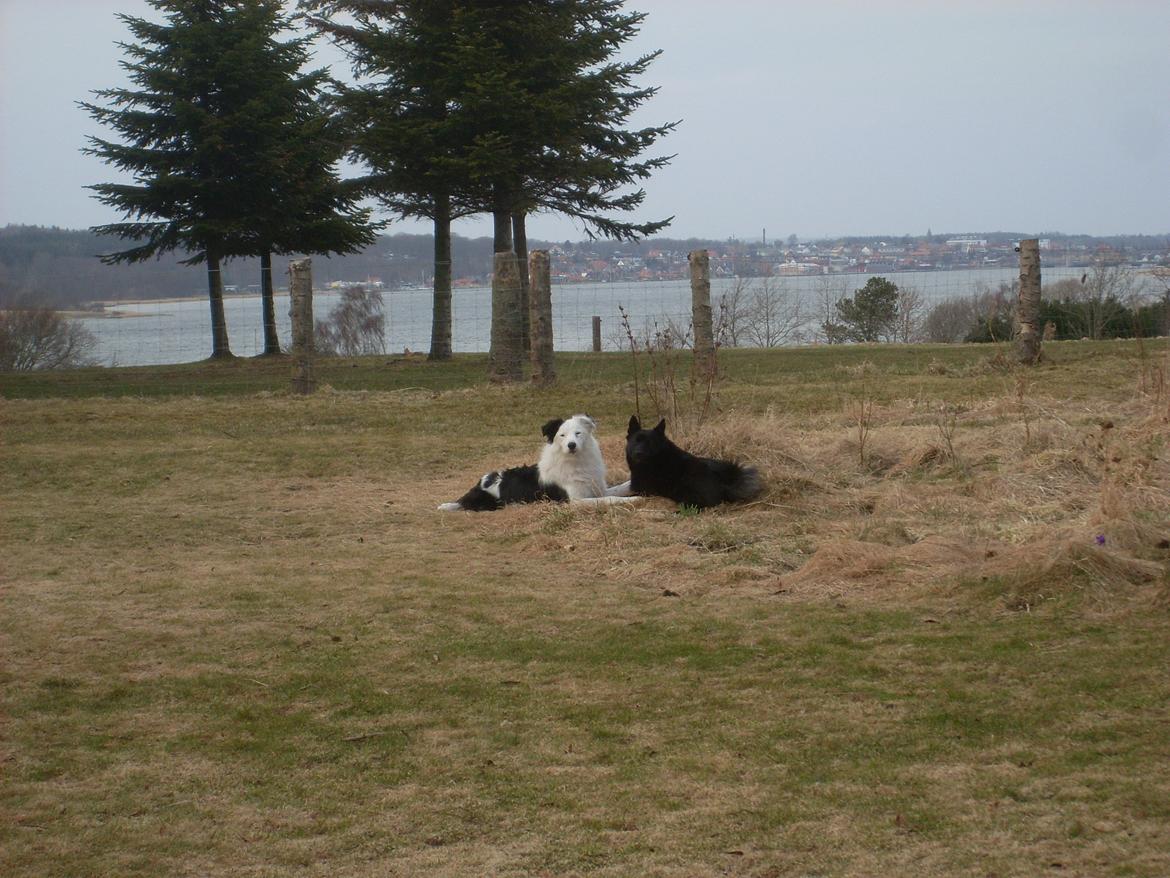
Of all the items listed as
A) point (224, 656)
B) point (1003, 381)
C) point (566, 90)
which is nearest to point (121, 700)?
point (224, 656)

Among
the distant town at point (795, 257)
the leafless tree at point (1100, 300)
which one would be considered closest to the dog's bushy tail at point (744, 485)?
the distant town at point (795, 257)

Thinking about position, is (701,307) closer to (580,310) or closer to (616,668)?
(616,668)

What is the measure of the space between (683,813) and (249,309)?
31.5 metres

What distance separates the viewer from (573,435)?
30.9 feet

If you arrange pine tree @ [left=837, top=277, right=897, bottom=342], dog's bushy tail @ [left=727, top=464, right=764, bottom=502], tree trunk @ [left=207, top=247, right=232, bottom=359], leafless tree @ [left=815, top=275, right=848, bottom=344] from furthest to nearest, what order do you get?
pine tree @ [left=837, top=277, right=897, bottom=342]
leafless tree @ [left=815, top=275, right=848, bottom=344]
tree trunk @ [left=207, top=247, right=232, bottom=359]
dog's bushy tail @ [left=727, top=464, right=764, bottom=502]

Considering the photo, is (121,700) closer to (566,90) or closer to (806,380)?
(806,380)

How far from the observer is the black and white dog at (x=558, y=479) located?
9.47 m

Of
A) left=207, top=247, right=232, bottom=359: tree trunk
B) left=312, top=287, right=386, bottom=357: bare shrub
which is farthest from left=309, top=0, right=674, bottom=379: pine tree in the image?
left=312, top=287, right=386, bottom=357: bare shrub

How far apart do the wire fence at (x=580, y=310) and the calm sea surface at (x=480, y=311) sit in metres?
0.03

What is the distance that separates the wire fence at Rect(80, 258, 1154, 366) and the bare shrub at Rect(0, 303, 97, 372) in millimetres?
921

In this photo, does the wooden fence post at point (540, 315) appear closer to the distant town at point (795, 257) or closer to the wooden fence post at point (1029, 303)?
the distant town at point (795, 257)

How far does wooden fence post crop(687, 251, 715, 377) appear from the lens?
54.1 ft

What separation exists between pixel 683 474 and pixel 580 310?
66.0ft

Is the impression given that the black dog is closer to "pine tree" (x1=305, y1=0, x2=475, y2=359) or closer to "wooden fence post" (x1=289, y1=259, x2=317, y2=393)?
"wooden fence post" (x1=289, y1=259, x2=317, y2=393)
